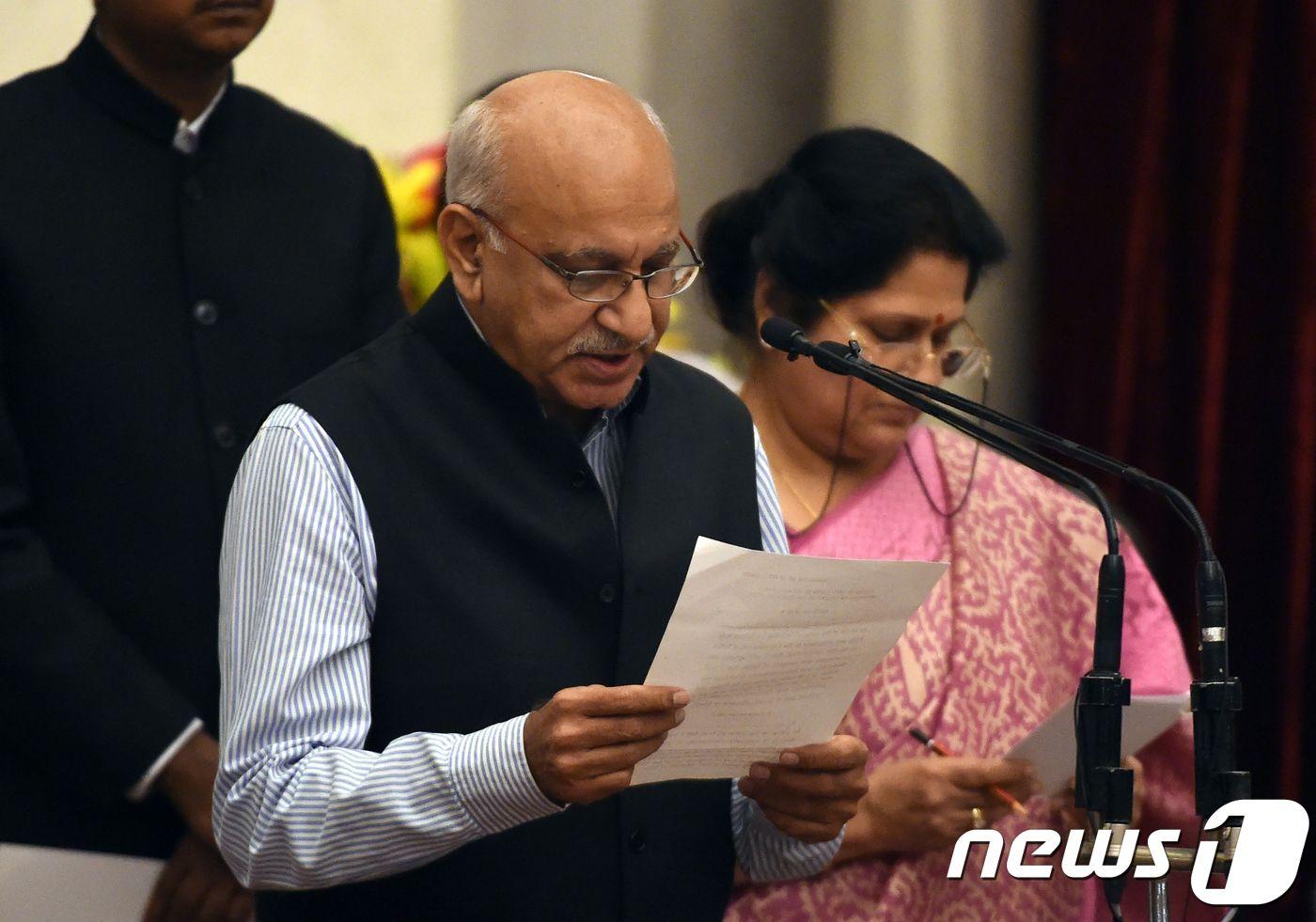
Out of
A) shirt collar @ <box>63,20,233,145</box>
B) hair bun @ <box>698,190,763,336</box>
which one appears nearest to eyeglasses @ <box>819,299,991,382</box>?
hair bun @ <box>698,190,763,336</box>

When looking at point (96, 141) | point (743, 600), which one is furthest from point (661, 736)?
point (96, 141)

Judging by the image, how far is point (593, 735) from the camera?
1.44m

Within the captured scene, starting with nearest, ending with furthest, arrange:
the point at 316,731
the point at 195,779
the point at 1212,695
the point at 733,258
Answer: the point at 1212,695 < the point at 316,731 < the point at 195,779 < the point at 733,258

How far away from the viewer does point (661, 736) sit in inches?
59.0

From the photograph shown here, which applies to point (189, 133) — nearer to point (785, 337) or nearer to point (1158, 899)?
point (785, 337)

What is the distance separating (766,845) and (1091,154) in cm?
225

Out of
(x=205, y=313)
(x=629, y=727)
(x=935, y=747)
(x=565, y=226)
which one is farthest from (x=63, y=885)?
(x=935, y=747)

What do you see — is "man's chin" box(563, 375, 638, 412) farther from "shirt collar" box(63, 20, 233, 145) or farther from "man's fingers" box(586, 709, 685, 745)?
"shirt collar" box(63, 20, 233, 145)

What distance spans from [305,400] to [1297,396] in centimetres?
234

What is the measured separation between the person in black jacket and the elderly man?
412mm

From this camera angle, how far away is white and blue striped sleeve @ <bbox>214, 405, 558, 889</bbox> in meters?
1.50

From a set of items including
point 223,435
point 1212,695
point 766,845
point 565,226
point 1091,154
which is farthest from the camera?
point 1091,154

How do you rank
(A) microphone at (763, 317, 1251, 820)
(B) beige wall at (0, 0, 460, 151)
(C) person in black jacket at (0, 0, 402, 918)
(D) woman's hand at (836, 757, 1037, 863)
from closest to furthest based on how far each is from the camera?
(A) microphone at (763, 317, 1251, 820) < (C) person in black jacket at (0, 0, 402, 918) < (D) woman's hand at (836, 757, 1037, 863) < (B) beige wall at (0, 0, 460, 151)

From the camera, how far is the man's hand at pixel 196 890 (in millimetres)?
2006
